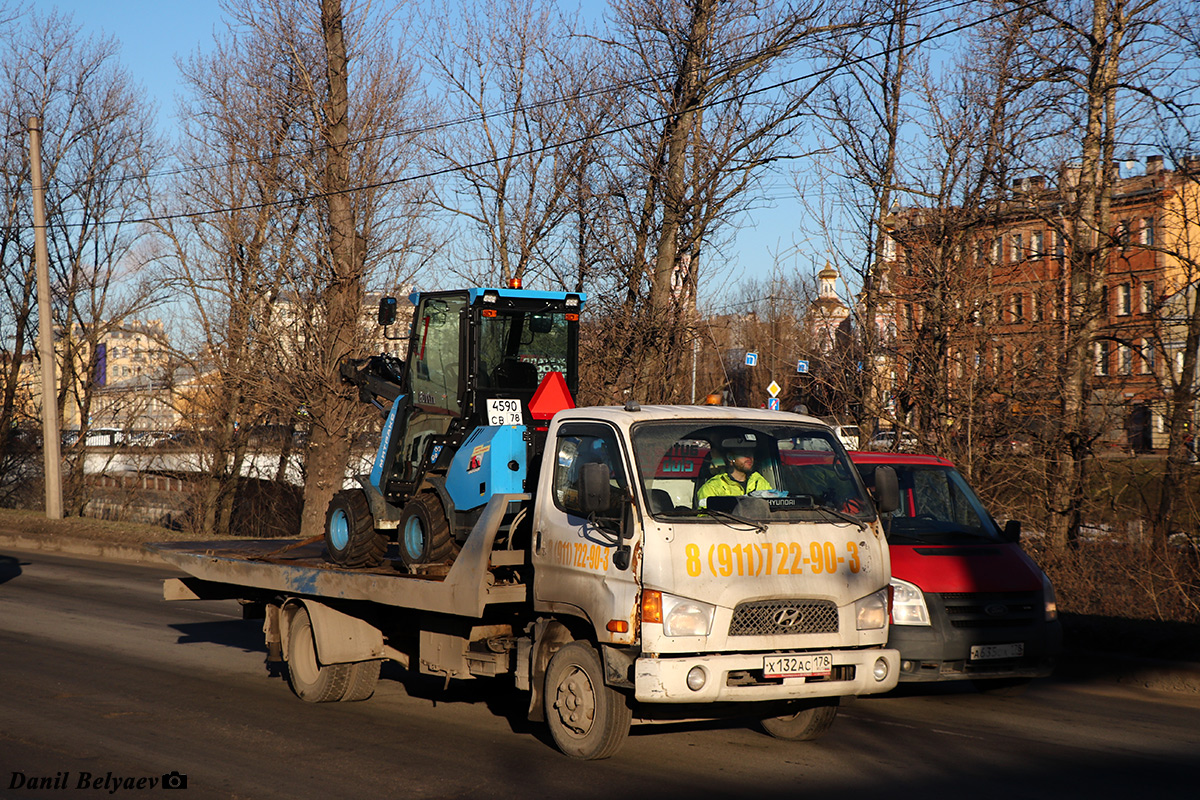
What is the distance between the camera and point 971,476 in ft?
48.0

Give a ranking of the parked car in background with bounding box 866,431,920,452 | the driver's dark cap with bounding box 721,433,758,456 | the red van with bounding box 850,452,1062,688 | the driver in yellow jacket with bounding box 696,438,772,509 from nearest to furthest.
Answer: the driver in yellow jacket with bounding box 696,438,772,509 → the driver's dark cap with bounding box 721,433,758,456 → the red van with bounding box 850,452,1062,688 → the parked car in background with bounding box 866,431,920,452

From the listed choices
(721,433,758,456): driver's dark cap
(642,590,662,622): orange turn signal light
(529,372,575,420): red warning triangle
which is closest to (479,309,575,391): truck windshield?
(529,372,575,420): red warning triangle

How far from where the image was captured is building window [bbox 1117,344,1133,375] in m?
15.3

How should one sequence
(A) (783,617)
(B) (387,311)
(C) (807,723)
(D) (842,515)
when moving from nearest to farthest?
(A) (783,617), (D) (842,515), (C) (807,723), (B) (387,311)

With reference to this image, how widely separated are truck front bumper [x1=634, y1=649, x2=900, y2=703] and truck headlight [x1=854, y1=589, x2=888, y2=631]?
0.52ft

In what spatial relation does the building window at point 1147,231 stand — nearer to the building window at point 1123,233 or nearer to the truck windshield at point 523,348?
the building window at point 1123,233

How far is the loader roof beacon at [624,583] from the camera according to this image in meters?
6.37

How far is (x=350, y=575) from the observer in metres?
8.28

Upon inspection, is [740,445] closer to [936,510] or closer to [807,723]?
[807,723]

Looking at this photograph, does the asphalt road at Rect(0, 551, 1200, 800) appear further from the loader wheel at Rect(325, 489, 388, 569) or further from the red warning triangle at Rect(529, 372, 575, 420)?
the red warning triangle at Rect(529, 372, 575, 420)

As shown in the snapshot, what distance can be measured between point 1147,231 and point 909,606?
10.3 m

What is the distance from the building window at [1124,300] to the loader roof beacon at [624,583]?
33.2ft

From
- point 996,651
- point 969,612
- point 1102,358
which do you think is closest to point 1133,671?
point 996,651

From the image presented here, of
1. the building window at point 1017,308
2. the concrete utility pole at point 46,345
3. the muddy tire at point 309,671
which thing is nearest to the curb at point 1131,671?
the muddy tire at point 309,671
